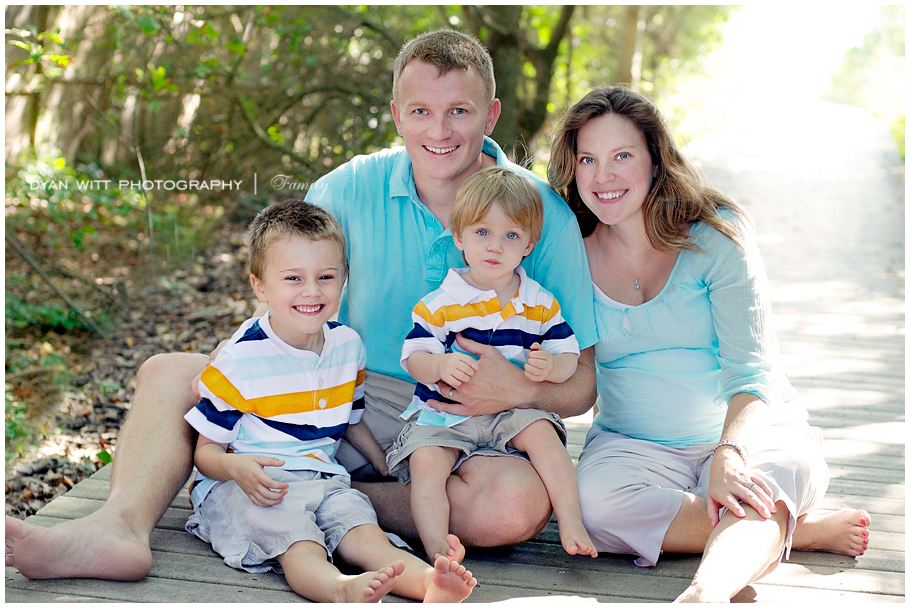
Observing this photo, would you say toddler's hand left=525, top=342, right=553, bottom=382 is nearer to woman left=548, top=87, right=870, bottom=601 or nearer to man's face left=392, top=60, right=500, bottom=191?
woman left=548, top=87, right=870, bottom=601

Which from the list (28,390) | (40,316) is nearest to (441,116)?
(28,390)

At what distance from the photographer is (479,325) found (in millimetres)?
2285

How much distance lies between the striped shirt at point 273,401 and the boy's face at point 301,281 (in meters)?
0.09

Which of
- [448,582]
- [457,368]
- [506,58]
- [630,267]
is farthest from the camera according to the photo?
[506,58]

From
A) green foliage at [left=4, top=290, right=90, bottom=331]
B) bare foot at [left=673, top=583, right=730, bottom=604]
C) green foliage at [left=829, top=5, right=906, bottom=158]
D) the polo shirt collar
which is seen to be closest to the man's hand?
the polo shirt collar

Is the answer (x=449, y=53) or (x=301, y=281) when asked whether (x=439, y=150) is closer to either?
(x=449, y=53)

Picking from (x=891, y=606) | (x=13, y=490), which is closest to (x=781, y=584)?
(x=891, y=606)

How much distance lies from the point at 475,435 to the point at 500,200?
2.13 feet

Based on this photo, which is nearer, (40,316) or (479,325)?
(479,325)

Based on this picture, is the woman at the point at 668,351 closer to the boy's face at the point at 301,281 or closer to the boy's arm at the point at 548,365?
the boy's arm at the point at 548,365

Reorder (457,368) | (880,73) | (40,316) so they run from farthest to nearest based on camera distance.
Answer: (880,73)
(40,316)
(457,368)

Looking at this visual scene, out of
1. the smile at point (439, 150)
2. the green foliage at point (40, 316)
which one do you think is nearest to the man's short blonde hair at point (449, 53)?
the smile at point (439, 150)

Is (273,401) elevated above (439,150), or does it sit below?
below

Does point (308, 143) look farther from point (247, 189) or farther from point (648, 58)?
point (648, 58)
